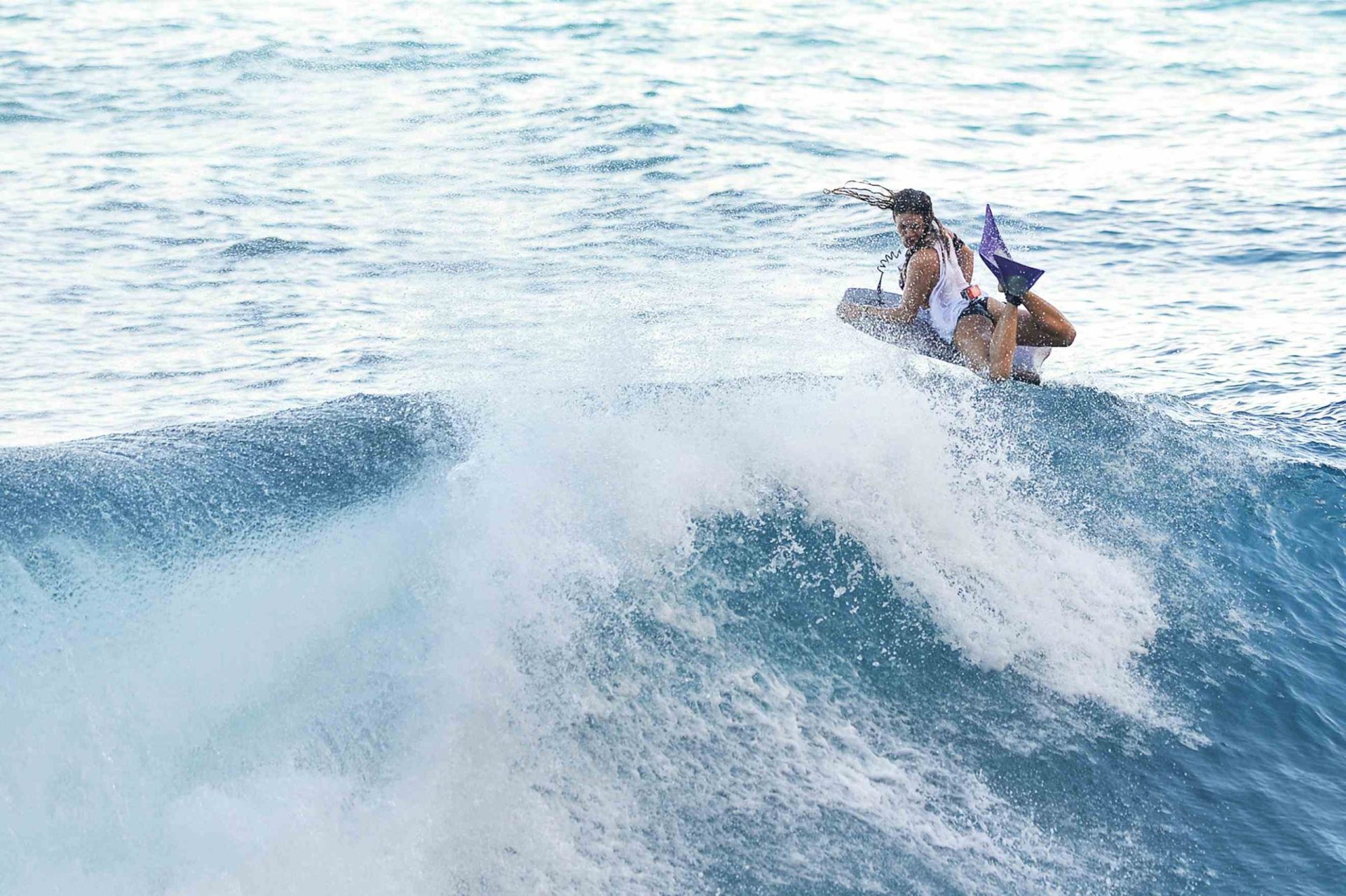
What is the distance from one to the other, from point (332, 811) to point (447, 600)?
4.71 ft

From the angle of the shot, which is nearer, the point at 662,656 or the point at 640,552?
the point at 662,656

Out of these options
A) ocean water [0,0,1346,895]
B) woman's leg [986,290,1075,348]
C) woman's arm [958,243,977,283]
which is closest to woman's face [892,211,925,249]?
woman's arm [958,243,977,283]

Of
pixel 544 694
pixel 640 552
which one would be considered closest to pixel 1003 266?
pixel 640 552

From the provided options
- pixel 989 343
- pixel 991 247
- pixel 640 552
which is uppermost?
pixel 991 247

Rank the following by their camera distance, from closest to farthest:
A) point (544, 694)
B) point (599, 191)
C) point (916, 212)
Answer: point (544, 694)
point (916, 212)
point (599, 191)

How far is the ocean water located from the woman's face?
1071mm

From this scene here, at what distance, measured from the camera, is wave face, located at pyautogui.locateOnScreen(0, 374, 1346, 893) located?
20.2 ft

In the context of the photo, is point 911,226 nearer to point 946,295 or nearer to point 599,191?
point 946,295

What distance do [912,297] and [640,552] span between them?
2.62 m

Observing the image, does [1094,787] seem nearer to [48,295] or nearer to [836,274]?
[836,274]

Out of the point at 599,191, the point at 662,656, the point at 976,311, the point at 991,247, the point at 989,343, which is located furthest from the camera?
the point at 599,191

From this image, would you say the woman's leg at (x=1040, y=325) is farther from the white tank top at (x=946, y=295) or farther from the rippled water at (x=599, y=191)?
the rippled water at (x=599, y=191)

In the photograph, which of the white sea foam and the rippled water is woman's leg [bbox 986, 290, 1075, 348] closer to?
the white sea foam

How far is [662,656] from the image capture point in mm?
7141
